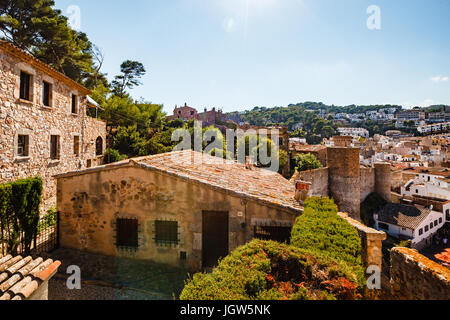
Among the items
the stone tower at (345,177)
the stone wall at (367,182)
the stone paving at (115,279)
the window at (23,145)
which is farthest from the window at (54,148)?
the stone wall at (367,182)

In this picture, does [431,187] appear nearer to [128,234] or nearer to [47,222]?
[128,234]

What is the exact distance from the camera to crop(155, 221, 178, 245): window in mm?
7352

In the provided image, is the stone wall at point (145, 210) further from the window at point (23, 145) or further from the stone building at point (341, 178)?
the stone building at point (341, 178)

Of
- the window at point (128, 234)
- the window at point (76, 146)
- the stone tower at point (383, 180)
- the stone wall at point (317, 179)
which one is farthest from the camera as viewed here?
the stone tower at point (383, 180)

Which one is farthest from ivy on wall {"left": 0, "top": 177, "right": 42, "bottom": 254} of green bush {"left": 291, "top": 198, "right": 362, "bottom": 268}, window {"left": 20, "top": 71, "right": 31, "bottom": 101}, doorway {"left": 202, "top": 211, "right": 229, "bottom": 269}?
green bush {"left": 291, "top": 198, "right": 362, "bottom": 268}

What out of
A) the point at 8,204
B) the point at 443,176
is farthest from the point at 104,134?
the point at 443,176

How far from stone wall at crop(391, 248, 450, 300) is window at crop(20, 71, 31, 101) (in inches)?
655

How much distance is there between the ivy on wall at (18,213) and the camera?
23.6 feet

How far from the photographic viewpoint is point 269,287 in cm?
312

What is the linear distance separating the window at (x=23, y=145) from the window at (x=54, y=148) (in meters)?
2.36

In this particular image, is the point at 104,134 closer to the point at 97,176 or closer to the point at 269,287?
the point at 97,176

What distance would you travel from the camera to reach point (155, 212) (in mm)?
7395

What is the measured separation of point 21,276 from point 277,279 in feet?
12.4

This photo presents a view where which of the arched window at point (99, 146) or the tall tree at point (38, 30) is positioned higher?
the tall tree at point (38, 30)
